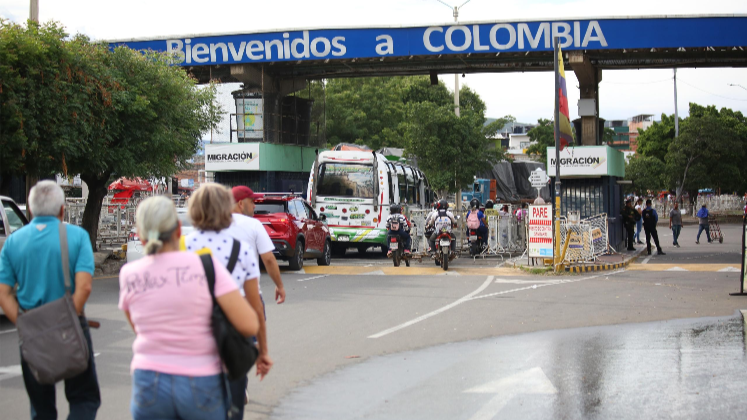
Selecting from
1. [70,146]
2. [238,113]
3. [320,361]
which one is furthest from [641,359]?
[238,113]

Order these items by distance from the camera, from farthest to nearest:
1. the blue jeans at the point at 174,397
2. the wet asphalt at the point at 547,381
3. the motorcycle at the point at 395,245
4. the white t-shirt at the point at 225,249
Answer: the motorcycle at the point at 395,245
the wet asphalt at the point at 547,381
the white t-shirt at the point at 225,249
the blue jeans at the point at 174,397

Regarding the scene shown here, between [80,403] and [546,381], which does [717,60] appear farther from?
[80,403]

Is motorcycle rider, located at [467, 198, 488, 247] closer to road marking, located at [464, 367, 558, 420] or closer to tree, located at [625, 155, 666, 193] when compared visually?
road marking, located at [464, 367, 558, 420]

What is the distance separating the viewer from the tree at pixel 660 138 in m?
68.4

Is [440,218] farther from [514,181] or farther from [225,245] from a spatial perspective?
[514,181]

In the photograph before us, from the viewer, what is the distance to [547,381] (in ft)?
24.2

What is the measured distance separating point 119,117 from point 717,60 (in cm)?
1893

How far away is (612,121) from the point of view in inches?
6486

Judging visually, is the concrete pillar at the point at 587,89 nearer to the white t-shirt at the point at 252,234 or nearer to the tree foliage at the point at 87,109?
the tree foliage at the point at 87,109

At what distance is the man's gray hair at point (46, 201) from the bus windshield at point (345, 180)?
1955cm

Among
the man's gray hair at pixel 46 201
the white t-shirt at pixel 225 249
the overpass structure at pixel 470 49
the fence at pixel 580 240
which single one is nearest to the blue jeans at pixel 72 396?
the man's gray hair at pixel 46 201

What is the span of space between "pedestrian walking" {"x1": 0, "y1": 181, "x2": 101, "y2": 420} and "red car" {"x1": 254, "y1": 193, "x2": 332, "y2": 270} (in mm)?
12981

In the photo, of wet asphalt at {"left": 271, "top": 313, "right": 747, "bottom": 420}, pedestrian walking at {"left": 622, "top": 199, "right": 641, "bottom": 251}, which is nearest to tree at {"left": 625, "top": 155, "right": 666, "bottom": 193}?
pedestrian walking at {"left": 622, "top": 199, "right": 641, "bottom": 251}

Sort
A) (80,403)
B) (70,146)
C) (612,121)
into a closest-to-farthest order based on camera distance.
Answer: (80,403) → (70,146) → (612,121)
